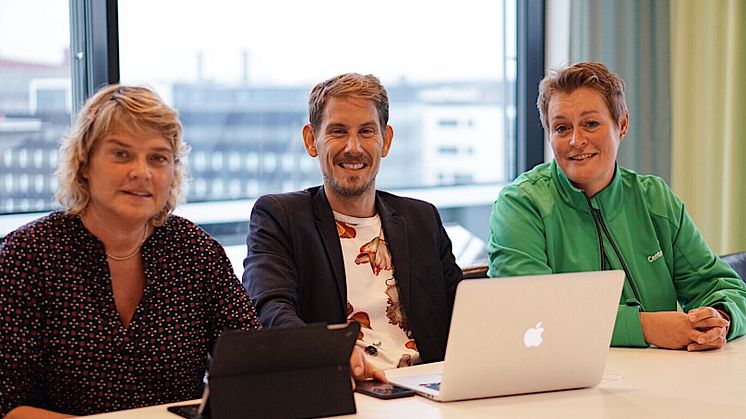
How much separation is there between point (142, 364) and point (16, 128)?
142 centimetres

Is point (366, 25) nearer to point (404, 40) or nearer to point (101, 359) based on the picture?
point (404, 40)

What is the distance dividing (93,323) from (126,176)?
1.02 feet

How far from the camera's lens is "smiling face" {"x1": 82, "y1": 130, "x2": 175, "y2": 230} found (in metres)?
2.04

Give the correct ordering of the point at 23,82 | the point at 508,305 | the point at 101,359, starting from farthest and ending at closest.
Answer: the point at 23,82 → the point at 101,359 → the point at 508,305

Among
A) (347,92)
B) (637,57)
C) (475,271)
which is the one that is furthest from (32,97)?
(637,57)

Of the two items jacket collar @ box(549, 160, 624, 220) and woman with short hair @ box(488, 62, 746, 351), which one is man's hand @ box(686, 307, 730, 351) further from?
jacket collar @ box(549, 160, 624, 220)

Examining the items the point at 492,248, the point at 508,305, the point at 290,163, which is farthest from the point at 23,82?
the point at 508,305

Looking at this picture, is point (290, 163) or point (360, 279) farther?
→ point (290, 163)

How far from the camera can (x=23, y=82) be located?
3172mm

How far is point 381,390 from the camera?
6.59ft

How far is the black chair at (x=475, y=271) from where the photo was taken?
2945 millimetres

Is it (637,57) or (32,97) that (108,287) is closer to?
(32,97)

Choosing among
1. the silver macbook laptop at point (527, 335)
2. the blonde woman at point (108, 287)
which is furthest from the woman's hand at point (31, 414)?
the silver macbook laptop at point (527, 335)

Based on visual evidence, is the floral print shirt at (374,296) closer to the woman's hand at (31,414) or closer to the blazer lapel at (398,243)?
the blazer lapel at (398,243)
